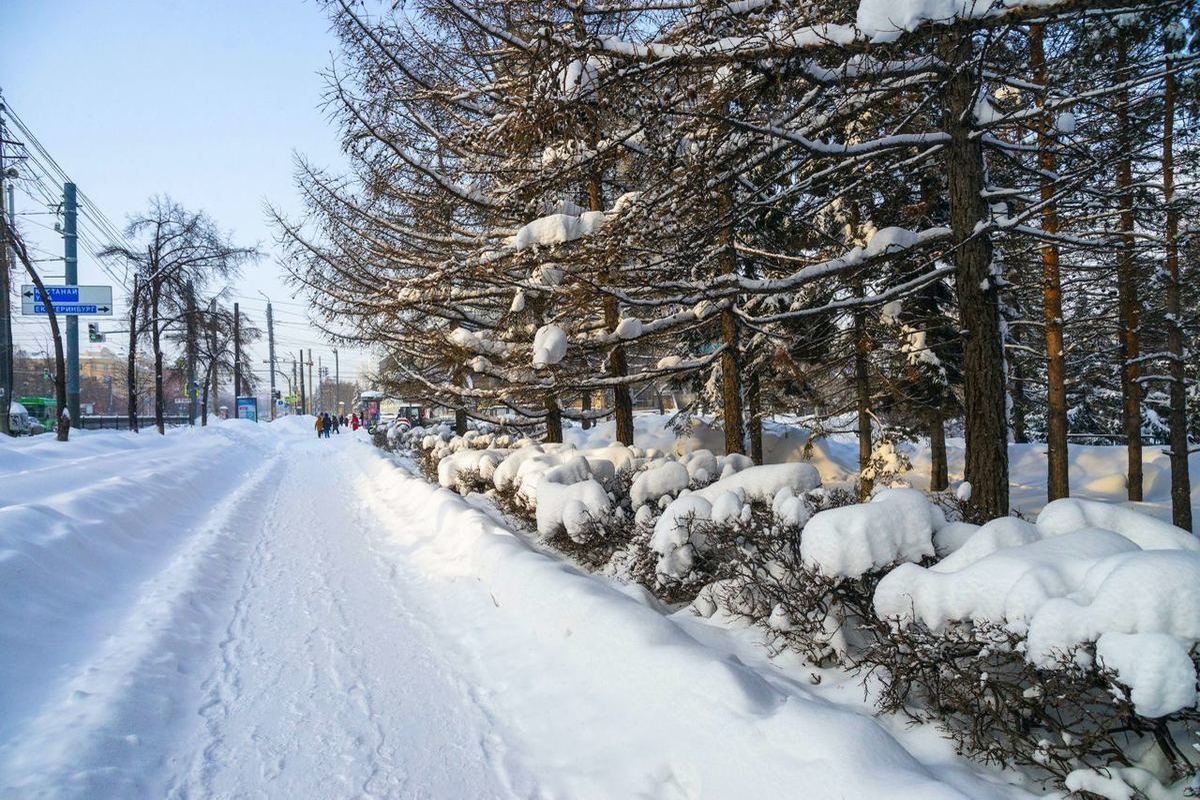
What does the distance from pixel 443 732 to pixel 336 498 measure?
34.1 ft

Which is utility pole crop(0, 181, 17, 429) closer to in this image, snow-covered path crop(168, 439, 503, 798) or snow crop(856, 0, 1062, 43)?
snow-covered path crop(168, 439, 503, 798)

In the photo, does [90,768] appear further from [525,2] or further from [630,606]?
[525,2]

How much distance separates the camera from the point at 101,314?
18844 millimetres

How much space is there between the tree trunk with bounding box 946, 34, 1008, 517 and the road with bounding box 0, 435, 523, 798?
4.12 metres

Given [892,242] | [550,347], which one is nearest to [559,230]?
[550,347]

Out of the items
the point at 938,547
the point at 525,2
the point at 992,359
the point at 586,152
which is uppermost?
the point at 525,2

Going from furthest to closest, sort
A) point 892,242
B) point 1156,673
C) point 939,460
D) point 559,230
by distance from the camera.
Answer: point 939,460, point 559,230, point 892,242, point 1156,673

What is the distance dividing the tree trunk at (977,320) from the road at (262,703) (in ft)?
13.5

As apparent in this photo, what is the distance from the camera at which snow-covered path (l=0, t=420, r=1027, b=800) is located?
276 cm

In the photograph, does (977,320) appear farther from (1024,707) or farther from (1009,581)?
(1024,707)

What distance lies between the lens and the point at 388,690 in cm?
391

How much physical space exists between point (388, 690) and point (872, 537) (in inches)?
116

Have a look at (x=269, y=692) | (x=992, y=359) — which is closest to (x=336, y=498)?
(x=269, y=692)

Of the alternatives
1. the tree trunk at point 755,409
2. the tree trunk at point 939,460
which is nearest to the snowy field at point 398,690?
the tree trunk at point 755,409
